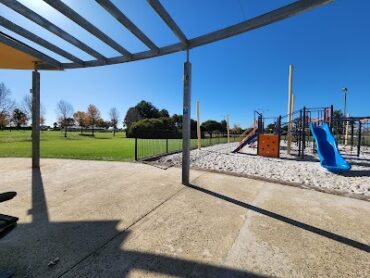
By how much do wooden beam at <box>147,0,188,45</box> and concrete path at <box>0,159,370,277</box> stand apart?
331cm

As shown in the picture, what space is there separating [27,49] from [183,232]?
6.07 metres

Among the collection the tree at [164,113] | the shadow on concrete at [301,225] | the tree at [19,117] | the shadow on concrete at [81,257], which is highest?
the tree at [164,113]

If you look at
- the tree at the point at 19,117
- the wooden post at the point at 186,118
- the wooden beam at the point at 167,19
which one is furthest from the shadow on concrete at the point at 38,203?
the tree at the point at 19,117

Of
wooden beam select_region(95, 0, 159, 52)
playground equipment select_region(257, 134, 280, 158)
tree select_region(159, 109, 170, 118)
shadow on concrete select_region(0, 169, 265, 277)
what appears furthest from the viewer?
tree select_region(159, 109, 170, 118)

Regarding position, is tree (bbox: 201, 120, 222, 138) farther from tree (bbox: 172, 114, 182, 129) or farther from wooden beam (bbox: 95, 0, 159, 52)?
wooden beam (bbox: 95, 0, 159, 52)

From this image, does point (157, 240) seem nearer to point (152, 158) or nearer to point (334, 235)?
point (334, 235)

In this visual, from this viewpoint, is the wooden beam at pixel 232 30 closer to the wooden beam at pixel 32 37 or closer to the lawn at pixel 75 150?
the wooden beam at pixel 32 37

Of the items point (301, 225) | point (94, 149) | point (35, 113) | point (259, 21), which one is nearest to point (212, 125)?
point (94, 149)

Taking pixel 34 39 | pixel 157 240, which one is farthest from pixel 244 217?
pixel 34 39

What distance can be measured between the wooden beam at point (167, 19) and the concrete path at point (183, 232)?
3.31 m

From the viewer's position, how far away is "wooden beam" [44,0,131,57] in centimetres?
359

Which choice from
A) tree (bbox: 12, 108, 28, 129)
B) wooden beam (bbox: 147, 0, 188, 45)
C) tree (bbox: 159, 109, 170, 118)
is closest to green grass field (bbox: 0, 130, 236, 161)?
wooden beam (bbox: 147, 0, 188, 45)

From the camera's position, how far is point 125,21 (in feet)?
12.9

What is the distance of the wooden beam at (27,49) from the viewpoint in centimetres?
482
